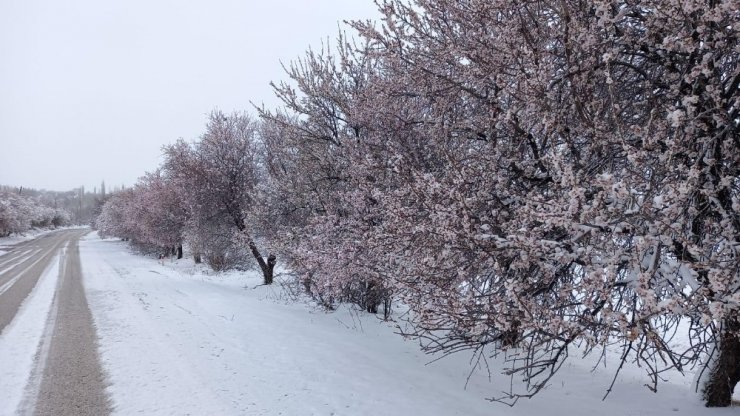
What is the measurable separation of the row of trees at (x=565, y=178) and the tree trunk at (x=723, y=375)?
0.02 meters

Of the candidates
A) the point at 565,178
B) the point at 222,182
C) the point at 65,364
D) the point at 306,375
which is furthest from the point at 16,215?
the point at 565,178

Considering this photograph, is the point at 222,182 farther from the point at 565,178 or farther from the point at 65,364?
the point at 565,178

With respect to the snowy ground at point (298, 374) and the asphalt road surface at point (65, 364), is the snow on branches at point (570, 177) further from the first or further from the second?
the asphalt road surface at point (65, 364)

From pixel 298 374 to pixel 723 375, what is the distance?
5.21 m

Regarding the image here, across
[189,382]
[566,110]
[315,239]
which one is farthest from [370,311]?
[566,110]

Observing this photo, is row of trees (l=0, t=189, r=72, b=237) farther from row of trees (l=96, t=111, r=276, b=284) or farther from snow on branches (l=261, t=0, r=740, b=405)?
snow on branches (l=261, t=0, r=740, b=405)

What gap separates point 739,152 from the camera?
3.68 m

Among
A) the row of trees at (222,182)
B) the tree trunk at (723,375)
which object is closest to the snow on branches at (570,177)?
the tree trunk at (723,375)

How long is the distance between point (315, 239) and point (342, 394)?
12.7 feet

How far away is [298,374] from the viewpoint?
20.6 ft

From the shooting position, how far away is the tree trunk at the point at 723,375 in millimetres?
4680

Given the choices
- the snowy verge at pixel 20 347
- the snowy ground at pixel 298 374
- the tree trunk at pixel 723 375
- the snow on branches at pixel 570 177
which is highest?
the snow on branches at pixel 570 177

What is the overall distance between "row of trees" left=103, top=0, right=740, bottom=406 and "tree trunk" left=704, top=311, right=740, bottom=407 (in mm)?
17

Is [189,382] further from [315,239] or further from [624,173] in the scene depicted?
[624,173]
